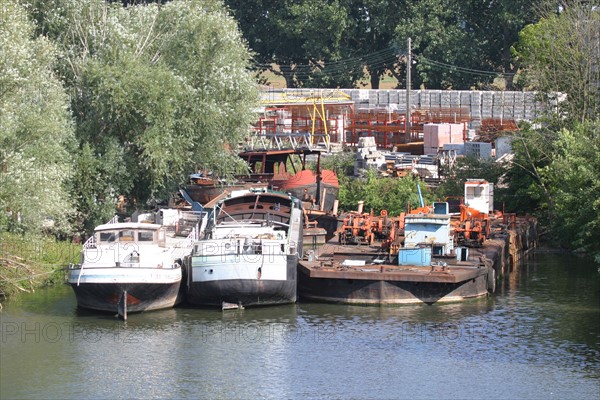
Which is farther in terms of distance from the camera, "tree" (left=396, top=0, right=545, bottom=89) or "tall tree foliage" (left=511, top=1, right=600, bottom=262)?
"tree" (left=396, top=0, right=545, bottom=89)

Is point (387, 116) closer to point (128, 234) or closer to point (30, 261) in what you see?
point (128, 234)

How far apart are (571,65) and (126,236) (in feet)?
75.7

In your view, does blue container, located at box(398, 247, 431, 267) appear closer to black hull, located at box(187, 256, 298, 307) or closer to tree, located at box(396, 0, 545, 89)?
black hull, located at box(187, 256, 298, 307)

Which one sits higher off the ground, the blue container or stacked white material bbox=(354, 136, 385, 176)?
stacked white material bbox=(354, 136, 385, 176)

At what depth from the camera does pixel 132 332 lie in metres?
33.7

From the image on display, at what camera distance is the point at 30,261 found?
37.8 m

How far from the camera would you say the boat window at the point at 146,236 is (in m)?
37.4

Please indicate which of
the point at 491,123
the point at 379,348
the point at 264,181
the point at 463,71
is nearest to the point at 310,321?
the point at 379,348

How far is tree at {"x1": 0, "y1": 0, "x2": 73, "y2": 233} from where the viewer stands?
36.7 meters

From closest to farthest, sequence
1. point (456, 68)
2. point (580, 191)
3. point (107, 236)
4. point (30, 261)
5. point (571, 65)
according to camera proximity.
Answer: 1. point (107, 236)
2. point (30, 261)
3. point (580, 191)
4. point (571, 65)
5. point (456, 68)

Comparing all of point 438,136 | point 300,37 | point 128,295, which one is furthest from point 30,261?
point 300,37

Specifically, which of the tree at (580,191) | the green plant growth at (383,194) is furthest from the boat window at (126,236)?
the green plant growth at (383,194)

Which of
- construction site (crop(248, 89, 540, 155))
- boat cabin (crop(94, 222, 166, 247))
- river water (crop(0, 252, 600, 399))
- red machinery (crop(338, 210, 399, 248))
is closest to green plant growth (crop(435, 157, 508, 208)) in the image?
red machinery (crop(338, 210, 399, 248))

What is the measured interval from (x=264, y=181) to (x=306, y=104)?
2720cm
